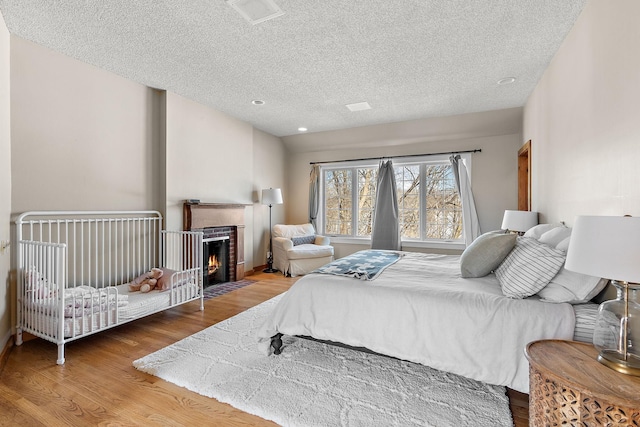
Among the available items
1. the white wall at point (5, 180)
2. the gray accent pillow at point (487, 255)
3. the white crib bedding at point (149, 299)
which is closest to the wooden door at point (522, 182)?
the gray accent pillow at point (487, 255)

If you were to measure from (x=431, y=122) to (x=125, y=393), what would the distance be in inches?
197

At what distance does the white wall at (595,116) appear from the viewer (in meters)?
1.59

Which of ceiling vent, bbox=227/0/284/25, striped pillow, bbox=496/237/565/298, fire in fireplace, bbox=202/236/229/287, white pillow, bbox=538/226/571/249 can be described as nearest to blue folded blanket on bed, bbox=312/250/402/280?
striped pillow, bbox=496/237/565/298

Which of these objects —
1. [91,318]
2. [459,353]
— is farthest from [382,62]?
[91,318]

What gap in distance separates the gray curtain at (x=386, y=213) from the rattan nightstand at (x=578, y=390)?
4174 mm

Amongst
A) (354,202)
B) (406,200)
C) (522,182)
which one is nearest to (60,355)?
(354,202)

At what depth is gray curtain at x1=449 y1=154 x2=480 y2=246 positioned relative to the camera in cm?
498

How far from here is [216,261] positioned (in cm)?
470

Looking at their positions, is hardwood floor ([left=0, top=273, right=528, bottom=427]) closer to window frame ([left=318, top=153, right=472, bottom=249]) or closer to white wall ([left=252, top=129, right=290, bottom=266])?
white wall ([left=252, top=129, right=290, bottom=266])

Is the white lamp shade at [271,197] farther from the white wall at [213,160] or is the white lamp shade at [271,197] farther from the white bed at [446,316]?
the white bed at [446,316]

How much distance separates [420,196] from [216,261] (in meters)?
3.71

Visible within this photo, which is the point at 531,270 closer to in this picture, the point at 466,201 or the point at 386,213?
the point at 466,201

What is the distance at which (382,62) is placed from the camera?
295 centimetres

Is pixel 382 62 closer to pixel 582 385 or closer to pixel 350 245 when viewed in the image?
pixel 582 385
